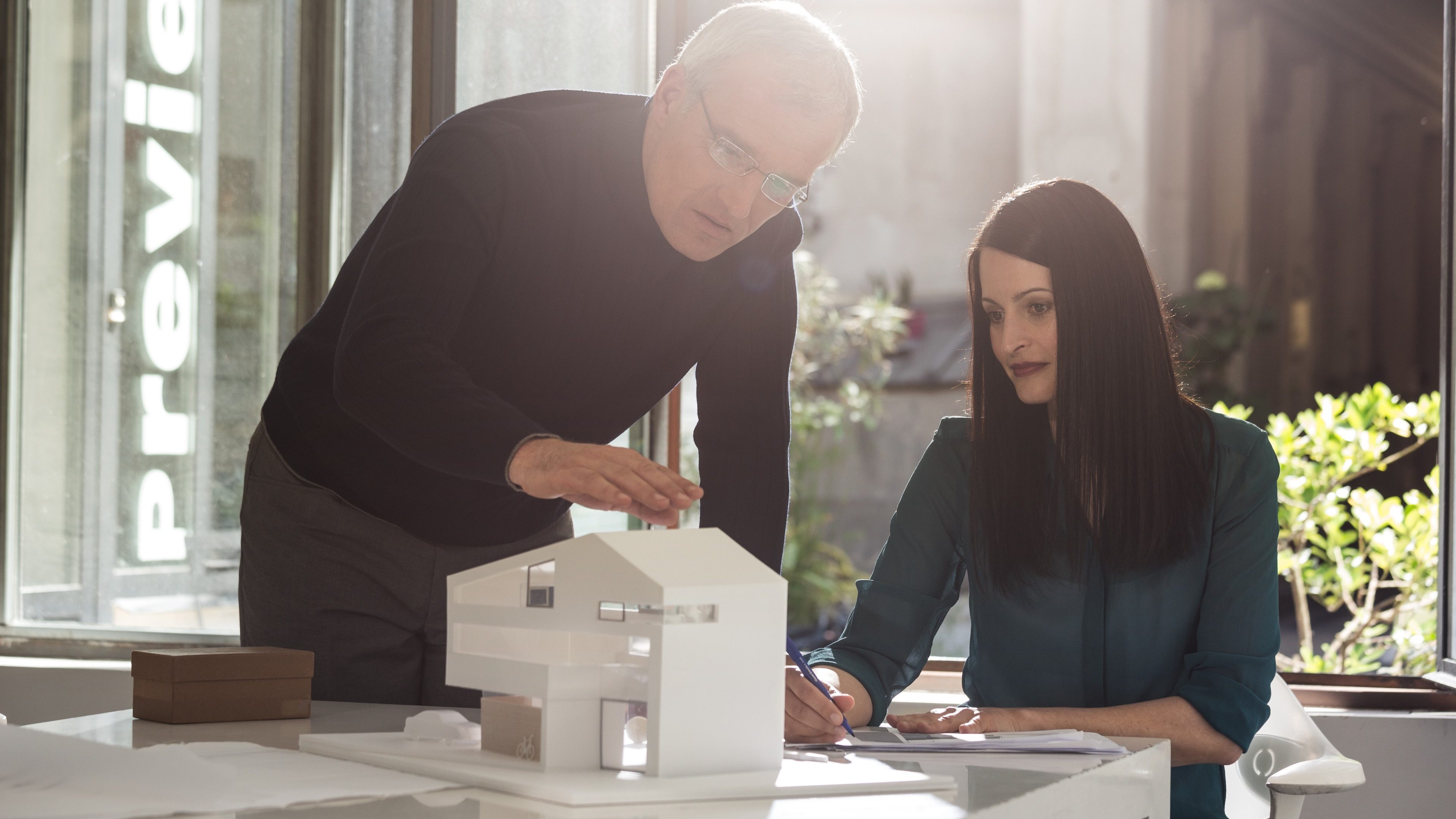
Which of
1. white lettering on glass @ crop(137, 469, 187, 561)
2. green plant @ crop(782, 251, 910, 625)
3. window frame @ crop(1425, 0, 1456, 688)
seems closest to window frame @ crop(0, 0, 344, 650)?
white lettering on glass @ crop(137, 469, 187, 561)

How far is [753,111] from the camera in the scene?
1.33 metres

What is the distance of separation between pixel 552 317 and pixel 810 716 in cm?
60

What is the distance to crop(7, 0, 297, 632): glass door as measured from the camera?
291 cm

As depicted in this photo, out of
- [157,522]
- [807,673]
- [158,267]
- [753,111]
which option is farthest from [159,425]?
[807,673]

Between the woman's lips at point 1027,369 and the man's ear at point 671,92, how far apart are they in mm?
576

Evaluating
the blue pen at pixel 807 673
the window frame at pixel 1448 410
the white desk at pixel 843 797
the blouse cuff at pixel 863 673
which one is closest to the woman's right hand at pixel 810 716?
the blue pen at pixel 807 673

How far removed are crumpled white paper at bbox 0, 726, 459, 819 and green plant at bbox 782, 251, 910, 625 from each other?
14.6 feet

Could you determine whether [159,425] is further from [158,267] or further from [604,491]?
[604,491]

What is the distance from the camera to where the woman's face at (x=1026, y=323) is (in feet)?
5.49

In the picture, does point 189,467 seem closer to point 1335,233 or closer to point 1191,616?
point 1191,616

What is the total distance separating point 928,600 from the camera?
1.70 meters

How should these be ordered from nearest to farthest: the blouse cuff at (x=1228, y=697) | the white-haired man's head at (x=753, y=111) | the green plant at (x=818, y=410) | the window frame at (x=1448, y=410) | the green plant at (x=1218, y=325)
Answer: the white-haired man's head at (x=753, y=111) < the blouse cuff at (x=1228, y=697) < the window frame at (x=1448, y=410) < the green plant at (x=818, y=410) < the green plant at (x=1218, y=325)

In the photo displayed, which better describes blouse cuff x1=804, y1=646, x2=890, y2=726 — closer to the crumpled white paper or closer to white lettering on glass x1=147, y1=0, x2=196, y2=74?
the crumpled white paper

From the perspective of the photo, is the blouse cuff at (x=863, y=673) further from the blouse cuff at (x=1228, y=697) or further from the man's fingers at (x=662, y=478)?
the man's fingers at (x=662, y=478)
